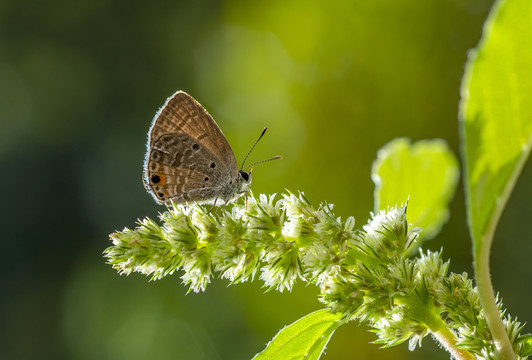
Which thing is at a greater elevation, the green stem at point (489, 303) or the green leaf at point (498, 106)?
the green leaf at point (498, 106)

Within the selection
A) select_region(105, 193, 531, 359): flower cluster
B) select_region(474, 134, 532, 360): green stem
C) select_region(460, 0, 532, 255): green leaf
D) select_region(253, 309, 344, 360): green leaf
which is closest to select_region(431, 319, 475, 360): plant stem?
select_region(105, 193, 531, 359): flower cluster

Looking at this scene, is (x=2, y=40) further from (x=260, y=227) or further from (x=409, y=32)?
(x=260, y=227)

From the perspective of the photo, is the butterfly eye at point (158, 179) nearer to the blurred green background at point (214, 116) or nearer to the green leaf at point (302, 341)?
the green leaf at point (302, 341)

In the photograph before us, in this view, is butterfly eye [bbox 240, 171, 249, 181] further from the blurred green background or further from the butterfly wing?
the blurred green background

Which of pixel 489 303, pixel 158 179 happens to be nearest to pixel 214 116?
pixel 158 179

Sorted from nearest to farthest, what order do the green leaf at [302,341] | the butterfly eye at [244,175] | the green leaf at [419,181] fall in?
the green leaf at [302,341] < the green leaf at [419,181] < the butterfly eye at [244,175]

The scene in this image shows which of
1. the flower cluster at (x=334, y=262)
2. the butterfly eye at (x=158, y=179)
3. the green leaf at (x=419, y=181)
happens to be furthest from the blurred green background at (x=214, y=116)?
the flower cluster at (x=334, y=262)

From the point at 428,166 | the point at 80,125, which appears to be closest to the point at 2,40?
the point at 80,125
